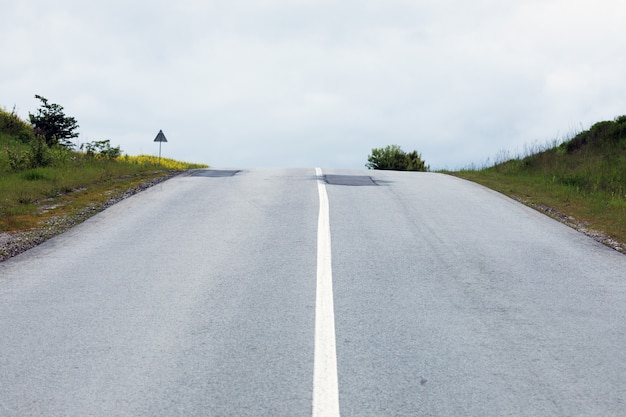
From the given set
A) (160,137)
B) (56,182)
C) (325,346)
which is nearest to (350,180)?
(56,182)

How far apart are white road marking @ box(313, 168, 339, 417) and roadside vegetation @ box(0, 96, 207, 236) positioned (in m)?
6.57

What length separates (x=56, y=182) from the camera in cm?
1875

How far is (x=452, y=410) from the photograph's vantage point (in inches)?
173

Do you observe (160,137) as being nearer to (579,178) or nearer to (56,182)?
(56,182)

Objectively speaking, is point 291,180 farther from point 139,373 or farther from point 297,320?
point 139,373

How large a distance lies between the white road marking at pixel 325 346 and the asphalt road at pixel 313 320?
0.07ft

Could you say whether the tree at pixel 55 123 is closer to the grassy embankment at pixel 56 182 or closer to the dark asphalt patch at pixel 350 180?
the grassy embankment at pixel 56 182

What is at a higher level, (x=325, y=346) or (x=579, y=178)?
(x=579, y=178)

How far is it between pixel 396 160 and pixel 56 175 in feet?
109

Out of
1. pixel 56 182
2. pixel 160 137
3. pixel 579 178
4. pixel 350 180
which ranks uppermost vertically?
pixel 160 137

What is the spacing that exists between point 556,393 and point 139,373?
10.1ft

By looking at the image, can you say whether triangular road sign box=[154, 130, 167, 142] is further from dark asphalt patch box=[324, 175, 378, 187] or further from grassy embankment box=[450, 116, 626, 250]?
grassy embankment box=[450, 116, 626, 250]

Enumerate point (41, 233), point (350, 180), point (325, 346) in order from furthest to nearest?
point (350, 180)
point (41, 233)
point (325, 346)

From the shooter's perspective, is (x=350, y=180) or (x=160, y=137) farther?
(x=160, y=137)
